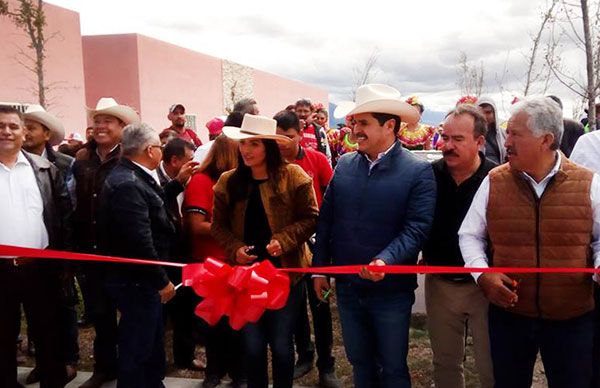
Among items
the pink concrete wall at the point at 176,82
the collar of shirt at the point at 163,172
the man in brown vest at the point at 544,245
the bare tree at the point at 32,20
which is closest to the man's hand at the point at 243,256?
the man in brown vest at the point at 544,245

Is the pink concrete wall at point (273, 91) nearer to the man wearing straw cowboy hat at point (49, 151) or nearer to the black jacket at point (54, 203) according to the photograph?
the man wearing straw cowboy hat at point (49, 151)

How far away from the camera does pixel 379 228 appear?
299 centimetres

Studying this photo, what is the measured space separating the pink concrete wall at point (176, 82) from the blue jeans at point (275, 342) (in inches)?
684

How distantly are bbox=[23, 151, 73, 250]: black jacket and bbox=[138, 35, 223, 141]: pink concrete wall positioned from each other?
645 inches

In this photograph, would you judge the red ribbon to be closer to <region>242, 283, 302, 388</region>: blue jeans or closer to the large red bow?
the large red bow

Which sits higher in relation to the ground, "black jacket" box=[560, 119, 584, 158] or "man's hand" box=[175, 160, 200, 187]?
"black jacket" box=[560, 119, 584, 158]

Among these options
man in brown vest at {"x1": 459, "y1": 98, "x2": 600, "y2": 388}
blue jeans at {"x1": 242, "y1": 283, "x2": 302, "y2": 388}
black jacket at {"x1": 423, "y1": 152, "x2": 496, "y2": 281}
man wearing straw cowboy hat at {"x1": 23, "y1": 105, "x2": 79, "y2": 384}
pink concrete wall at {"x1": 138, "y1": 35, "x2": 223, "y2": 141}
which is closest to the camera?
man in brown vest at {"x1": 459, "y1": 98, "x2": 600, "y2": 388}

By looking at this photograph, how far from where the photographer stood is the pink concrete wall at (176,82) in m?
19.8

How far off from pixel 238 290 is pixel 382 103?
1.39m

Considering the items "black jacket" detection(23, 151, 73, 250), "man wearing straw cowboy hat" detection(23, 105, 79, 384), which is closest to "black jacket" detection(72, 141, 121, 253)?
"man wearing straw cowboy hat" detection(23, 105, 79, 384)

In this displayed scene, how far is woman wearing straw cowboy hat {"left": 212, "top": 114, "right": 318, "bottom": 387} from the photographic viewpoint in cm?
333

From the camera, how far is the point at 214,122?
231 inches

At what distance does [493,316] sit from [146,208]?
7.21 ft

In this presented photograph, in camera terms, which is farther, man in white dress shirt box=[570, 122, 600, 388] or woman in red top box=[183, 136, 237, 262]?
woman in red top box=[183, 136, 237, 262]
